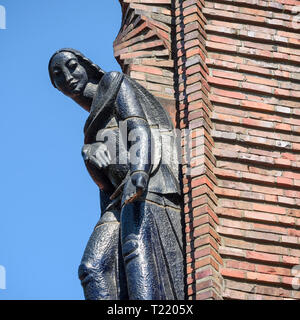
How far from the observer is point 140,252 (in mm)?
10719

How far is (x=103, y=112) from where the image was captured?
11.6 meters

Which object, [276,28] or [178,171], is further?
[276,28]

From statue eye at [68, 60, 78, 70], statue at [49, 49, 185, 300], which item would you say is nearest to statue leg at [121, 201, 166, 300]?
statue at [49, 49, 185, 300]

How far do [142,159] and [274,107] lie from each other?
1480 millimetres

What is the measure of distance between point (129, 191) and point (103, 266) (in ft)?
2.24

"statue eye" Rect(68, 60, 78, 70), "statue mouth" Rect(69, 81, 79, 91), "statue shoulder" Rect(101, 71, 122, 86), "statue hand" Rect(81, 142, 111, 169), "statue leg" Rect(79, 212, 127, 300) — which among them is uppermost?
"statue eye" Rect(68, 60, 78, 70)

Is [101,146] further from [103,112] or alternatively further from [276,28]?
[276,28]

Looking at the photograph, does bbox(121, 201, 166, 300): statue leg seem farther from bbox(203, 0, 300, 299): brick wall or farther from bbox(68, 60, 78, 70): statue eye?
bbox(68, 60, 78, 70): statue eye

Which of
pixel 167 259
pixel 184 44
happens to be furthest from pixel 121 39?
pixel 167 259

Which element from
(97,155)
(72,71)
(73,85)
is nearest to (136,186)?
(97,155)

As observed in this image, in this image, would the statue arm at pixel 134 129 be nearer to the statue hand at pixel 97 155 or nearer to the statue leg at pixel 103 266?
the statue hand at pixel 97 155

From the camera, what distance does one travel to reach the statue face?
11.9 m

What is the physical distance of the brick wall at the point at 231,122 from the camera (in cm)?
1085
